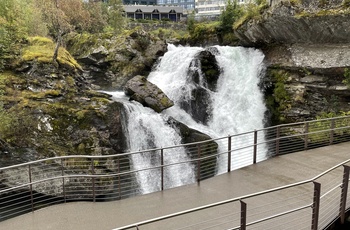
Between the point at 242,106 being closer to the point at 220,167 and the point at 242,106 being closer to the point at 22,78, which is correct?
the point at 220,167

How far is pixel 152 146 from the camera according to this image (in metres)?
12.9

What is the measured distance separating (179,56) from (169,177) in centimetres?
997

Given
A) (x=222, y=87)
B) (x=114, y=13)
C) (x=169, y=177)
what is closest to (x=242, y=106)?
(x=222, y=87)

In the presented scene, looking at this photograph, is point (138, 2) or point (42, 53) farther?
point (138, 2)

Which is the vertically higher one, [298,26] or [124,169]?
[298,26]

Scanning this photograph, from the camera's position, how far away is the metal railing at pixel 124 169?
794cm

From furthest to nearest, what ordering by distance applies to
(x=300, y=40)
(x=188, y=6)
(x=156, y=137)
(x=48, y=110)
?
(x=188, y=6)
(x=300, y=40)
(x=156, y=137)
(x=48, y=110)

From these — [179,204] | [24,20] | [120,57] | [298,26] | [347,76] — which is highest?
[24,20]

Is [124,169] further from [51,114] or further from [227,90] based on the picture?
[227,90]

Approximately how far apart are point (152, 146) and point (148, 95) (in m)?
2.93

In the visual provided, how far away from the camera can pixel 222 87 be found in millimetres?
17969

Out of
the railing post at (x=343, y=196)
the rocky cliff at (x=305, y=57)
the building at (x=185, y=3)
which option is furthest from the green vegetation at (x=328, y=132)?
the building at (x=185, y=3)

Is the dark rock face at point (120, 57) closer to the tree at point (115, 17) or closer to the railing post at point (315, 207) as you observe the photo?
the tree at point (115, 17)

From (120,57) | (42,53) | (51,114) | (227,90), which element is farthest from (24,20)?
(227,90)
